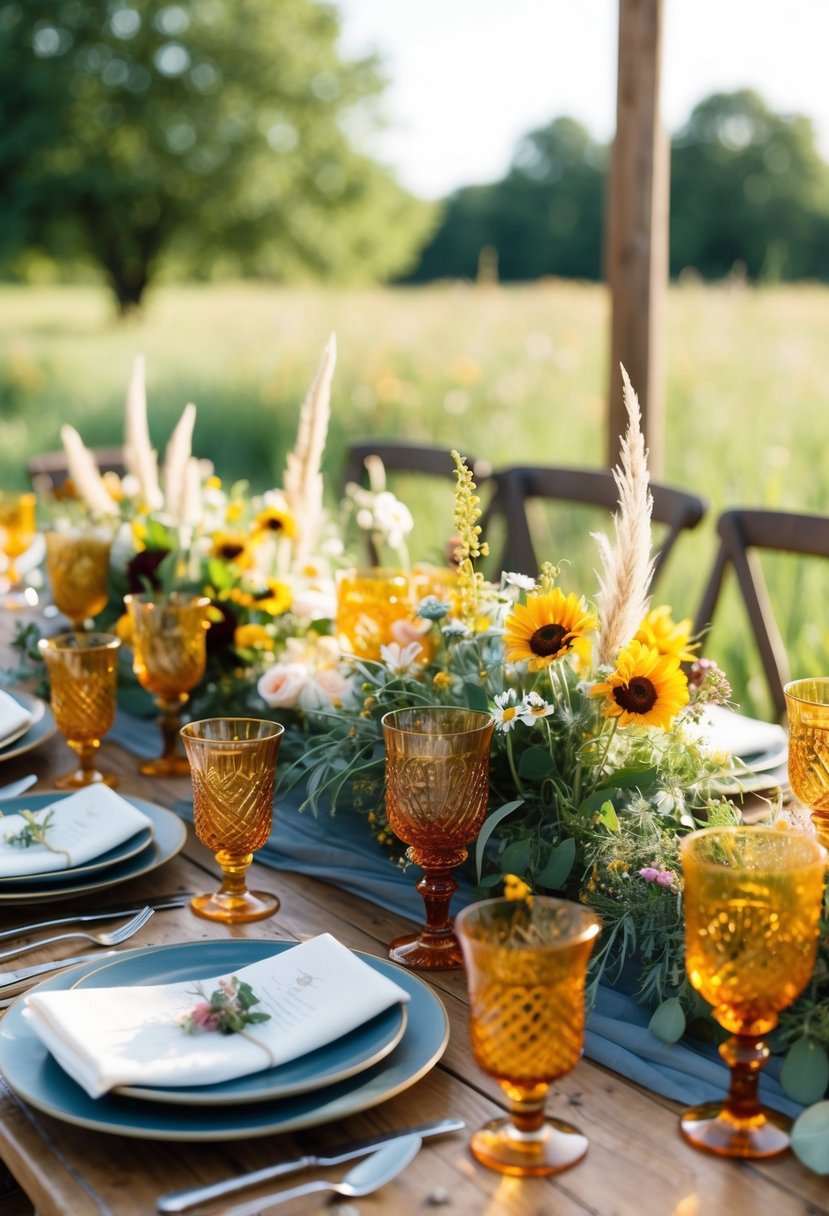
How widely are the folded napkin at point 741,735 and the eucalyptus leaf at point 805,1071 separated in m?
0.56

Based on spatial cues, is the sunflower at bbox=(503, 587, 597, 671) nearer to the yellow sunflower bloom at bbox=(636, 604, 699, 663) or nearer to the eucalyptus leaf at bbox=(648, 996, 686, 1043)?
the yellow sunflower bloom at bbox=(636, 604, 699, 663)

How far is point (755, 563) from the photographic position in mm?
2078

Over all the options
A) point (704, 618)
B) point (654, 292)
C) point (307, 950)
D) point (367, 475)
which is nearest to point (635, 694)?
point (307, 950)

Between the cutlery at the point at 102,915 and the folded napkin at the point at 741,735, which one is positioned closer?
the cutlery at the point at 102,915

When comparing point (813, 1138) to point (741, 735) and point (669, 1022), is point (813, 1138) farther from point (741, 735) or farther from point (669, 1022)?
point (741, 735)

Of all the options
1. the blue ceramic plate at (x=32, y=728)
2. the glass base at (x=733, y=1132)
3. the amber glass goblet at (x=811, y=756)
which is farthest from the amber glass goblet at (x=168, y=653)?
the glass base at (x=733, y=1132)

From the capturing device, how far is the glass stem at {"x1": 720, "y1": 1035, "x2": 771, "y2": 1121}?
2.64 ft

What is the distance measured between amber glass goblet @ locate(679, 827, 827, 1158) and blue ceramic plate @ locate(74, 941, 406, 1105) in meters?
0.21

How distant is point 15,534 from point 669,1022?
1883 millimetres

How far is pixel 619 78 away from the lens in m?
2.84

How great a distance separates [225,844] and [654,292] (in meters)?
2.19

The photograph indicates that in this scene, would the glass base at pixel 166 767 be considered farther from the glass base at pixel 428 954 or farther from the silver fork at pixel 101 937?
the glass base at pixel 428 954

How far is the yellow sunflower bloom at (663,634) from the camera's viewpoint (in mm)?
1141

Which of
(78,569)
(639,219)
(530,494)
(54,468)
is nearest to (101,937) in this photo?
(78,569)
